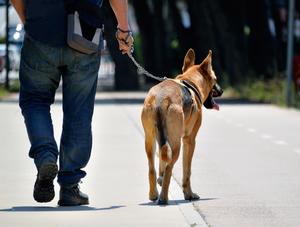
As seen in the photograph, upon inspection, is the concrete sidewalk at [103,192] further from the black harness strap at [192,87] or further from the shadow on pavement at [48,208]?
the black harness strap at [192,87]

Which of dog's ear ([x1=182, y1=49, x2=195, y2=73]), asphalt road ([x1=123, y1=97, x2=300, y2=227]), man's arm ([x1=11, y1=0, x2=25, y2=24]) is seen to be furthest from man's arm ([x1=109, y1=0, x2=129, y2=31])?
dog's ear ([x1=182, y1=49, x2=195, y2=73])

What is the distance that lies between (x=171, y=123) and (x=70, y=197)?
1047 millimetres

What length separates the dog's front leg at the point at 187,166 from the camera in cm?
1002

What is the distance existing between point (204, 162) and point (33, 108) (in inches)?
188

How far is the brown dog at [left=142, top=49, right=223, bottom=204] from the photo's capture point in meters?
9.55

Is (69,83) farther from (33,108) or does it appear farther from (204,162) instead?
(204,162)

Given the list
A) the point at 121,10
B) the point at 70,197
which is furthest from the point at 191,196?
the point at 121,10

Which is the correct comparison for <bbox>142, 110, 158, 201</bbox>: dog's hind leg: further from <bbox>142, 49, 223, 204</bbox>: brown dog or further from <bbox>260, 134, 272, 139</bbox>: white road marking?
<bbox>260, 134, 272, 139</bbox>: white road marking

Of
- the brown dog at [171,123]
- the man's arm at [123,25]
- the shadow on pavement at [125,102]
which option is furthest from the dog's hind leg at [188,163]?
the shadow on pavement at [125,102]

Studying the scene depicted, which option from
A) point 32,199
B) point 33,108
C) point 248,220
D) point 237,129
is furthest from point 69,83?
point 237,129

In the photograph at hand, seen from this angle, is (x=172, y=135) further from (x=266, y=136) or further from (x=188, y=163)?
(x=266, y=136)

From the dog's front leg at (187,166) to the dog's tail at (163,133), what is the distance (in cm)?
45

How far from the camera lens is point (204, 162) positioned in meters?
13.7

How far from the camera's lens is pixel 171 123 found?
31.5 ft
